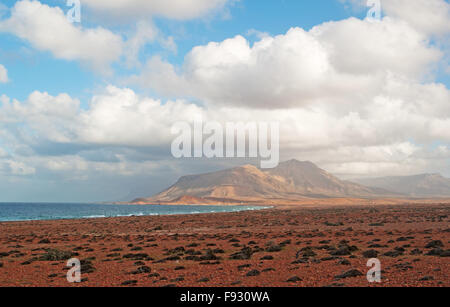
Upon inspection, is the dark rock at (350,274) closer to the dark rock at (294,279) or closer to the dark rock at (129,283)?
the dark rock at (294,279)

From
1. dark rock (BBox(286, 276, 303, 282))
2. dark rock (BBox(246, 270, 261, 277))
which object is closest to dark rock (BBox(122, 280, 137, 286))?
dark rock (BBox(246, 270, 261, 277))

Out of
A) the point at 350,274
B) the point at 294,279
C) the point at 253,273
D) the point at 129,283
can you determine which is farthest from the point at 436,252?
the point at 129,283

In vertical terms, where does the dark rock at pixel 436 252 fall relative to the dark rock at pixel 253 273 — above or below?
above

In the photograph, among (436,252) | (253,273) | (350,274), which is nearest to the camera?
(350,274)

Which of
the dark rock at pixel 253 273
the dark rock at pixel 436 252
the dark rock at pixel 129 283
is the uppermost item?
the dark rock at pixel 436 252

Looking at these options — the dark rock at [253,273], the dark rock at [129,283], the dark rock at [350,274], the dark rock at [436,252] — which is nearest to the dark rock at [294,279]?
the dark rock at [350,274]

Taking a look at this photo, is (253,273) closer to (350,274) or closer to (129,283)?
(350,274)

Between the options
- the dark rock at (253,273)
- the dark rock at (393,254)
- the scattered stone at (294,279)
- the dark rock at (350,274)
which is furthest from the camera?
the dark rock at (393,254)

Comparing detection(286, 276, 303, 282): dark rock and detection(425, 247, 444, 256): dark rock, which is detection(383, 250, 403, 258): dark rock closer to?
detection(425, 247, 444, 256): dark rock

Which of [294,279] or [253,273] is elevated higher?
[294,279]
